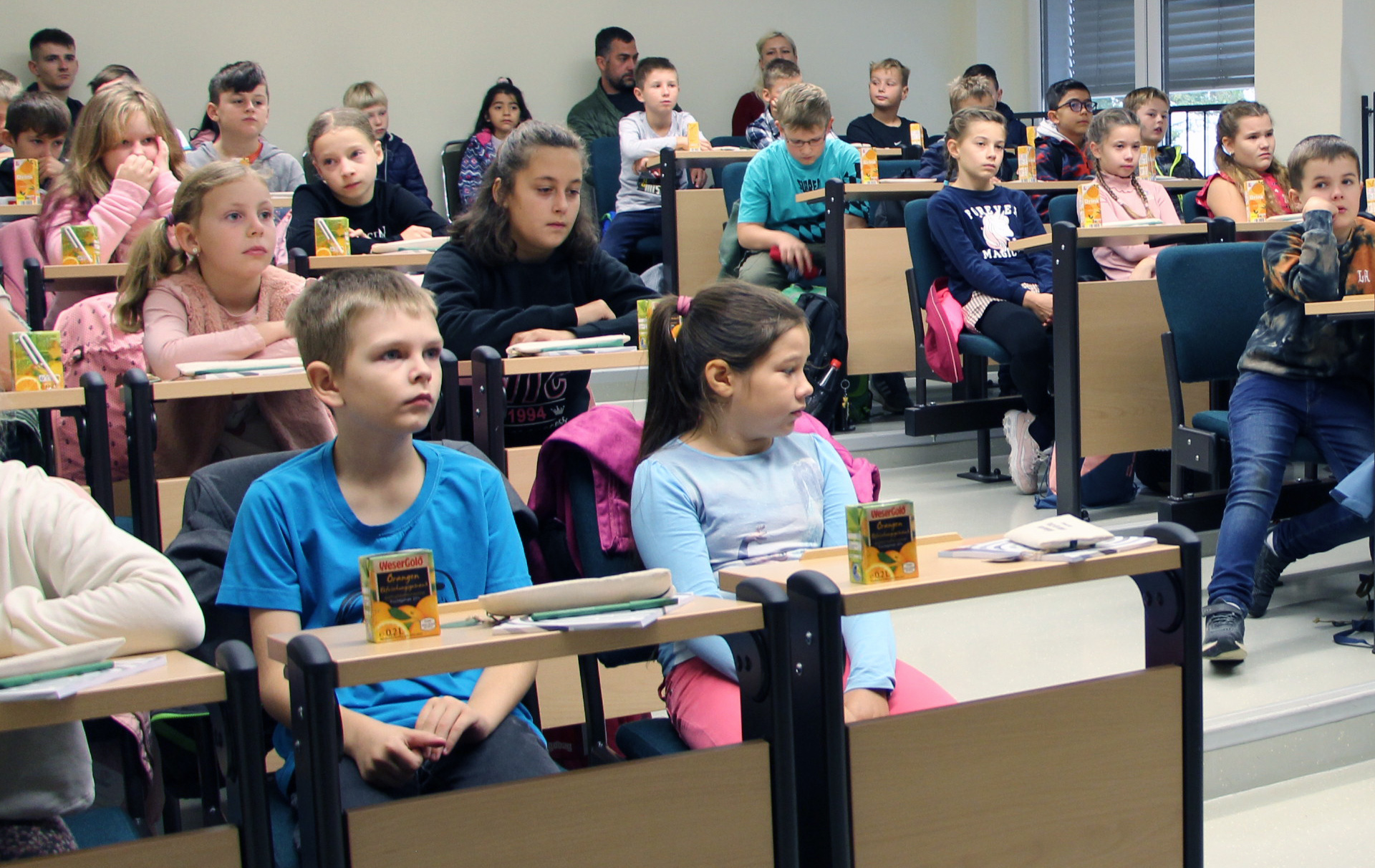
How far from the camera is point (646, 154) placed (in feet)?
19.5

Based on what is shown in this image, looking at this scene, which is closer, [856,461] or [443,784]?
[443,784]

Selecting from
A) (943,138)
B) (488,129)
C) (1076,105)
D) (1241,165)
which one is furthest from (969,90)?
(488,129)

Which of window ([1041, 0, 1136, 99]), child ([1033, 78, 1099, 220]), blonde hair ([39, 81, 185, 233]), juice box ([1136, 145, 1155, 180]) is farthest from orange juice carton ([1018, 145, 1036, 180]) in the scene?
window ([1041, 0, 1136, 99])

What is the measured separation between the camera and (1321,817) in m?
2.22

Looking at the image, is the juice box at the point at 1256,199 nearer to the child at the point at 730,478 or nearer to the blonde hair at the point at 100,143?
the child at the point at 730,478

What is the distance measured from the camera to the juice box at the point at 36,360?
241 centimetres

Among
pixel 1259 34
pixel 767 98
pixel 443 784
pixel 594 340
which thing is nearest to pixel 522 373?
pixel 594 340

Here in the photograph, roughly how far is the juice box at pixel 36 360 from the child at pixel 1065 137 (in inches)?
164

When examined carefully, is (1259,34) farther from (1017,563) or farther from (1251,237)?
(1017,563)

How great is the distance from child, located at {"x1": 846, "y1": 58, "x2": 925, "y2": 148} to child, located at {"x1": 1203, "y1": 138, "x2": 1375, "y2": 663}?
3990 mm

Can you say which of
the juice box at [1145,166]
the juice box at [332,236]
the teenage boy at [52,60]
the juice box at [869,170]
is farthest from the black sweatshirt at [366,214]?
the teenage boy at [52,60]

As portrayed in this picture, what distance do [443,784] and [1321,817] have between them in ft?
5.01

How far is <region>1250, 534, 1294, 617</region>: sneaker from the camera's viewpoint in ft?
9.87

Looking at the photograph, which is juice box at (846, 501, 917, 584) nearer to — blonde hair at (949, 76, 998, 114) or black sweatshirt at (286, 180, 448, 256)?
black sweatshirt at (286, 180, 448, 256)
